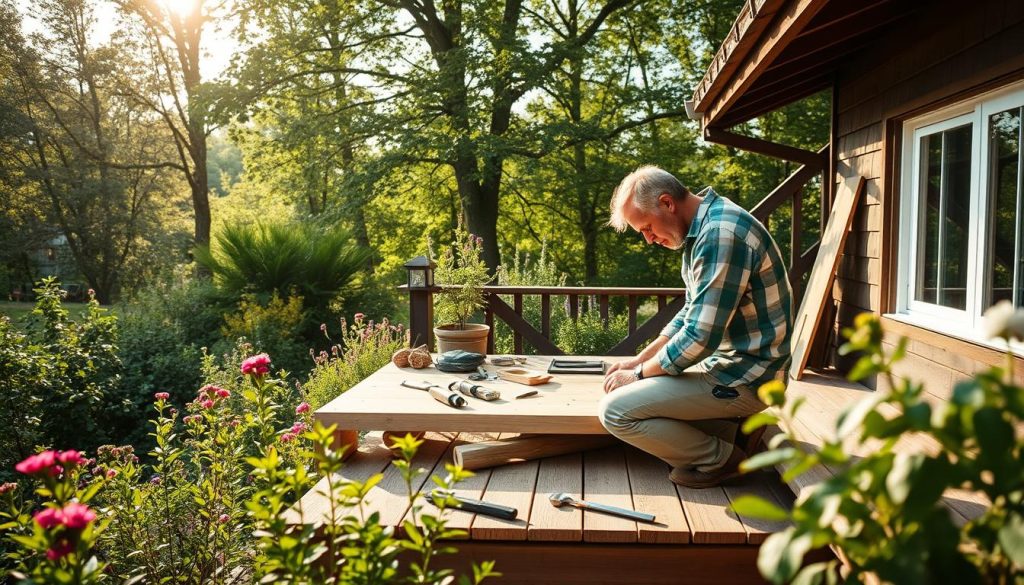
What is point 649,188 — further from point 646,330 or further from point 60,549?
point 646,330

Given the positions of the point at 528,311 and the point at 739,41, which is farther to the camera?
the point at 528,311

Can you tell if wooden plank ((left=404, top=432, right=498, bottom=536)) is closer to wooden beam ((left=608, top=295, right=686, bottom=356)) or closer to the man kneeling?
the man kneeling

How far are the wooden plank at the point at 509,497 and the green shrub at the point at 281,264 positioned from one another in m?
6.05

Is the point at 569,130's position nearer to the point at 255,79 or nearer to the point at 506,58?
the point at 506,58

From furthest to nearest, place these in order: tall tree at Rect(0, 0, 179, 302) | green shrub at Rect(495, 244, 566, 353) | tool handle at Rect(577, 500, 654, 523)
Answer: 1. tall tree at Rect(0, 0, 179, 302)
2. green shrub at Rect(495, 244, 566, 353)
3. tool handle at Rect(577, 500, 654, 523)

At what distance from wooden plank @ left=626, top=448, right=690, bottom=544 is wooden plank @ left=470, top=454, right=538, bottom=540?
1.32ft

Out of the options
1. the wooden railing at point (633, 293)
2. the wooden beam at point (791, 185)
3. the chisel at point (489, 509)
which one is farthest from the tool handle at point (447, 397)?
the wooden beam at point (791, 185)

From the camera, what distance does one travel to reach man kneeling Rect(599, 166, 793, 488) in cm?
254

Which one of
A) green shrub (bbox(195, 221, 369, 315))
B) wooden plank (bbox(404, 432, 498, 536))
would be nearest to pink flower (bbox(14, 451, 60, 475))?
wooden plank (bbox(404, 432, 498, 536))

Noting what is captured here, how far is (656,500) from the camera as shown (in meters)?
2.62

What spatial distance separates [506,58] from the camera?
1048cm

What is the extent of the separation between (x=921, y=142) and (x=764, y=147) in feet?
5.52

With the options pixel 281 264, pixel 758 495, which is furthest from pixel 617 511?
pixel 281 264

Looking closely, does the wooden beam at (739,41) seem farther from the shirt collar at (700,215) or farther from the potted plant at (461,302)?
the potted plant at (461,302)
